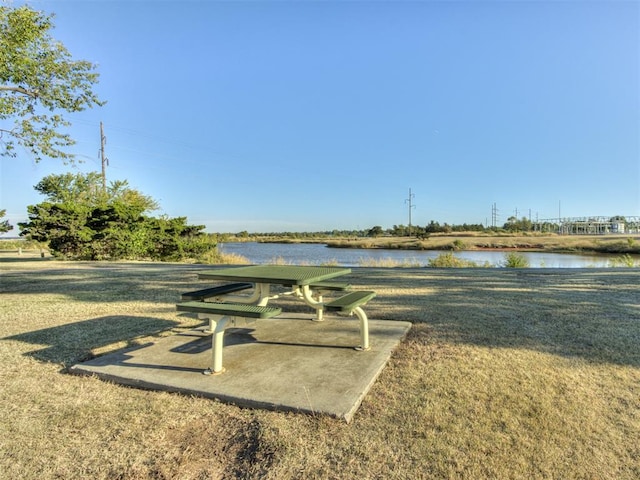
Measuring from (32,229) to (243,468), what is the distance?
54.5 ft

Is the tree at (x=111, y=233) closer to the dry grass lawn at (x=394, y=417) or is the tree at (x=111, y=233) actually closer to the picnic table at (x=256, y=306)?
the dry grass lawn at (x=394, y=417)

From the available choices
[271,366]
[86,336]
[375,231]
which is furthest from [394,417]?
[375,231]

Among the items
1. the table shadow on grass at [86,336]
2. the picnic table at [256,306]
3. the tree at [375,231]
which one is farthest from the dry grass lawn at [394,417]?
the tree at [375,231]

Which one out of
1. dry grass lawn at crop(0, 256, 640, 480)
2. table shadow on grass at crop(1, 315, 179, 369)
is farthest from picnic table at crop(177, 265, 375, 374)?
table shadow on grass at crop(1, 315, 179, 369)

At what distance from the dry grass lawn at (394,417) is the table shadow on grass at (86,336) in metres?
0.02

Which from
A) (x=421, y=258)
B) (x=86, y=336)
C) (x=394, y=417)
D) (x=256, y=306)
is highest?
(x=256, y=306)

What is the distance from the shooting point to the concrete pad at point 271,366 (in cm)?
268

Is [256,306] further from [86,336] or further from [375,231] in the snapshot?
[375,231]

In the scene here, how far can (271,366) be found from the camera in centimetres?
329

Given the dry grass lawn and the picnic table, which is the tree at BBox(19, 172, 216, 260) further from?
the picnic table

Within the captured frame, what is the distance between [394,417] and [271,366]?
1.21 m

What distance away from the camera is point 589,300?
19.6 feet

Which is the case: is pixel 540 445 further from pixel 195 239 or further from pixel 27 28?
pixel 195 239

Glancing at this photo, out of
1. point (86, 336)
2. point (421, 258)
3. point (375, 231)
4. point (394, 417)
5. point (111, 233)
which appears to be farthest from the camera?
point (375, 231)
